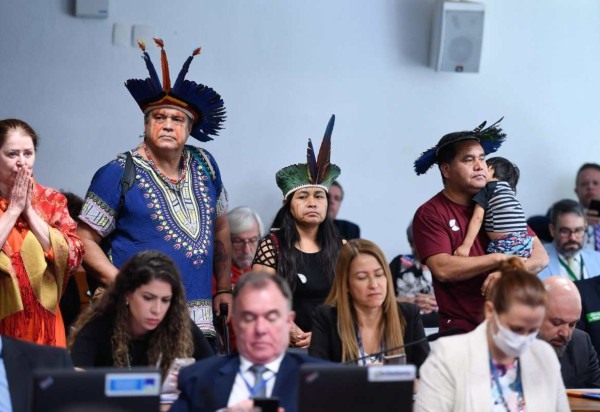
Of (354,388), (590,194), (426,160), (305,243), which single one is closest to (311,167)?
(305,243)

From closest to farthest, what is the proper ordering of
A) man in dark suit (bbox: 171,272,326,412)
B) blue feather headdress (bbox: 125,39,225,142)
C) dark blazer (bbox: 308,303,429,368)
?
man in dark suit (bbox: 171,272,326,412) → dark blazer (bbox: 308,303,429,368) → blue feather headdress (bbox: 125,39,225,142)

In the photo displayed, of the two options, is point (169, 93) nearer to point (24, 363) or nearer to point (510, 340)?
point (24, 363)

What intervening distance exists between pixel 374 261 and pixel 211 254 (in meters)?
0.87

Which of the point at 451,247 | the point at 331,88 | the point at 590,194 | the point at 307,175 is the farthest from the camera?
the point at 590,194

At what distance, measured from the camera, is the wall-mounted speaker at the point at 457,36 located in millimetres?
7207

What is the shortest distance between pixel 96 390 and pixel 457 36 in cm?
477

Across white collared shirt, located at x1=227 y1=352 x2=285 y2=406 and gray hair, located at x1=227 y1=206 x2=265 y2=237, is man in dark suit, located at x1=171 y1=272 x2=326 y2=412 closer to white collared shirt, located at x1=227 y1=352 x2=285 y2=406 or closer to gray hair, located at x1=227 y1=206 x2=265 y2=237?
white collared shirt, located at x1=227 y1=352 x2=285 y2=406

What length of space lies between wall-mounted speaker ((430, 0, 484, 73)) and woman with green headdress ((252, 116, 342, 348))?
7.16 ft

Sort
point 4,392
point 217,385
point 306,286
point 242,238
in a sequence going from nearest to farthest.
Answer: point 217,385
point 4,392
point 306,286
point 242,238

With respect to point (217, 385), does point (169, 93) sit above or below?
above

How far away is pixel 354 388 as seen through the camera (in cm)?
302

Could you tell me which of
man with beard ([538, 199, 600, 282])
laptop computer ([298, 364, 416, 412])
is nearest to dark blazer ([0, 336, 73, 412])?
laptop computer ([298, 364, 416, 412])

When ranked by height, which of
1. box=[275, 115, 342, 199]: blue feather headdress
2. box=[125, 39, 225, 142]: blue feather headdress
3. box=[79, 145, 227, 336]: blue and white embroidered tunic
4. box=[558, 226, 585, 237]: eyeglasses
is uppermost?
box=[125, 39, 225, 142]: blue feather headdress

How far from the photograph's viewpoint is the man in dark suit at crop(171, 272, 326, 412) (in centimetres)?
330
